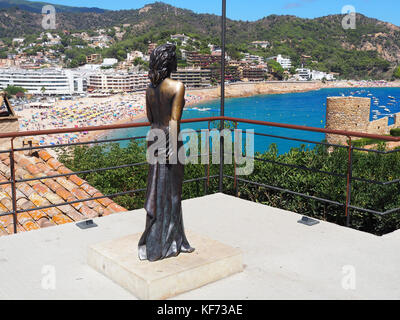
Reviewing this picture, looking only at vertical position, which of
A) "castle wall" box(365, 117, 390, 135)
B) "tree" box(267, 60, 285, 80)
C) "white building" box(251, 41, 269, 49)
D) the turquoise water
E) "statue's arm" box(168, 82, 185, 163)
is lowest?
the turquoise water

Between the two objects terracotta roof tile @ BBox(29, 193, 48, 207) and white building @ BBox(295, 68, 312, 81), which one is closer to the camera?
terracotta roof tile @ BBox(29, 193, 48, 207)

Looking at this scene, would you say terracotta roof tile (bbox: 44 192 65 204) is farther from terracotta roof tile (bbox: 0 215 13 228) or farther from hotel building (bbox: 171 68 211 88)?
hotel building (bbox: 171 68 211 88)

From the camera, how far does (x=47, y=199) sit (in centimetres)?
652

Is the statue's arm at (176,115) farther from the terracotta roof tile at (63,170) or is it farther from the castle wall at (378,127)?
the castle wall at (378,127)

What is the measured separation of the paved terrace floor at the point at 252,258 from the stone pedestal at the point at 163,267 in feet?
0.20

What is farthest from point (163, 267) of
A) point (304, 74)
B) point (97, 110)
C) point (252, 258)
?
point (304, 74)

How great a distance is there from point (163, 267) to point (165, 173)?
63 centimetres

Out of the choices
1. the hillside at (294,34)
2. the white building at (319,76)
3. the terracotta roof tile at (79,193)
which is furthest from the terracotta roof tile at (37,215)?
the white building at (319,76)

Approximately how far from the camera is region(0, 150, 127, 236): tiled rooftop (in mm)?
5742

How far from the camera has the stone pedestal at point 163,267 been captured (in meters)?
2.94

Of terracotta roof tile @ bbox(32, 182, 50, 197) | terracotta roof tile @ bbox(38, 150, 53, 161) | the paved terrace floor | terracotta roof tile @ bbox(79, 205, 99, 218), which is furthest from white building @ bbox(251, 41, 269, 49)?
the paved terrace floor

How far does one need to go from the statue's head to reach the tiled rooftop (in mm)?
2933

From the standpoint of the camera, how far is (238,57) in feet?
401

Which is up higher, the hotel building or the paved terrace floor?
the hotel building
